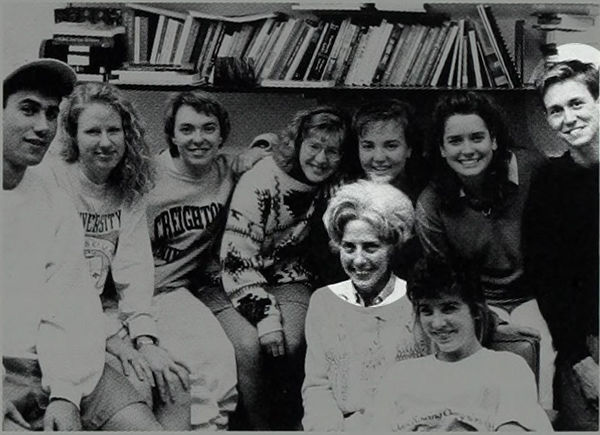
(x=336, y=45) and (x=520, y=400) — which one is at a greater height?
(x=336, y=45)

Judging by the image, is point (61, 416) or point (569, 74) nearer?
point (61, 416)

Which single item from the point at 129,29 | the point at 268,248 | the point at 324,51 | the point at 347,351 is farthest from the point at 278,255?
the point at 129,29

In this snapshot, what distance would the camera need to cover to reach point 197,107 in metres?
3.26

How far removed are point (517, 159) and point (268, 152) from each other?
0.90 metres

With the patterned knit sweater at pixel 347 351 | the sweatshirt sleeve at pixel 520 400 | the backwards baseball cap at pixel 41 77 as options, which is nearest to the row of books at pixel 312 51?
the backwards baseball cap at pixel 41 77

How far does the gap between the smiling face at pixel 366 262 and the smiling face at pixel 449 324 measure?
6.7 inches

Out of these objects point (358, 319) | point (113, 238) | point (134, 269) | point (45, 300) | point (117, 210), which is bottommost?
point (358, 319)

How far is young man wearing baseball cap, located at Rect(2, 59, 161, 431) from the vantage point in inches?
127

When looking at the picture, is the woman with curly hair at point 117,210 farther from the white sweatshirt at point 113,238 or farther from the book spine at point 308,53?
the book spine at point 308,53

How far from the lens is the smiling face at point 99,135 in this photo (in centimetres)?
326

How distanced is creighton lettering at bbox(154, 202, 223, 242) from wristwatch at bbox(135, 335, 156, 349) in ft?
1.15

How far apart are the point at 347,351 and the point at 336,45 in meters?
1.11

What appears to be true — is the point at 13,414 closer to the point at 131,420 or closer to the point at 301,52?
the point at 131,420

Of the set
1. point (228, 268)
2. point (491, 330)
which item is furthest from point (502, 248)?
point (228, 268)
